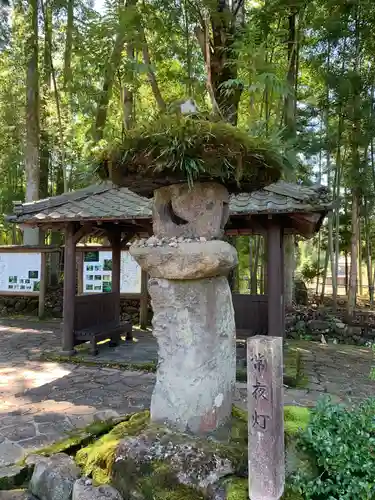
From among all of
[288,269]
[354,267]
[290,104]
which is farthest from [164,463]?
[354,267]

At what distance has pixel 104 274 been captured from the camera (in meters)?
10.4

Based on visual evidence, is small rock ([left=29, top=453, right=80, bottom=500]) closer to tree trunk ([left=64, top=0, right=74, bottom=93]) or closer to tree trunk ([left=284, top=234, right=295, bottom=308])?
tree trunk ([left=284, top=234, right=295, bottom=308])

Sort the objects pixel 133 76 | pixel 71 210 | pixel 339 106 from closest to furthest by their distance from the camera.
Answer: pixel 71 210 → pixel 133 76 → pixel 339 106

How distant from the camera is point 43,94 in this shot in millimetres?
13625

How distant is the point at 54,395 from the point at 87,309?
102 inches

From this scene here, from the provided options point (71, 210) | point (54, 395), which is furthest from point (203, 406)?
point (71, 210)

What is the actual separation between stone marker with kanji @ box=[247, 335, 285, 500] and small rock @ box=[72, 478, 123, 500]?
0.86m

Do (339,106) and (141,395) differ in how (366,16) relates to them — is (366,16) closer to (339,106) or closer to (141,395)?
(339,106)

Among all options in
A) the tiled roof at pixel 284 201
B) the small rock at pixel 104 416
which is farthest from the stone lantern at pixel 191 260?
the tiled roof at pixel 284 201

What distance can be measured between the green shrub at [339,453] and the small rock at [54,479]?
1480 millimetres

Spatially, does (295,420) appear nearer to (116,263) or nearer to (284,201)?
(284,201)

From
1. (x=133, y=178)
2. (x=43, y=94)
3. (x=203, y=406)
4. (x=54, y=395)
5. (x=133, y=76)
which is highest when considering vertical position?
(x=43, y=94)

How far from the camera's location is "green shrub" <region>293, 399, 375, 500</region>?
237cm

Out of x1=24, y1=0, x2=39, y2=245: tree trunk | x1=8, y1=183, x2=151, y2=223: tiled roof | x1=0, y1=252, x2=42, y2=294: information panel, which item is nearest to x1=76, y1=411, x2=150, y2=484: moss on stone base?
x1=8, y1=183, x2=151, y2=223: tiled roof
